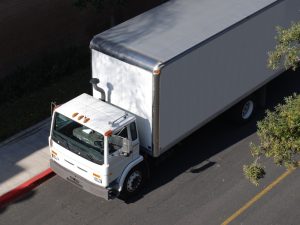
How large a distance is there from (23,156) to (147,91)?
4.49 meters

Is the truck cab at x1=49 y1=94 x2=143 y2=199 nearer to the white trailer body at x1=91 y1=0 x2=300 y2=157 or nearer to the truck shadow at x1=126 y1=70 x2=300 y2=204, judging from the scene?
Answer: the white trailer body at x1=91 y1=0 x2=300 y2=157

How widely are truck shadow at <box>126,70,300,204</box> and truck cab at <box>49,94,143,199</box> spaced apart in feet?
3.73

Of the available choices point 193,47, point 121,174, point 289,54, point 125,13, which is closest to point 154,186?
point 121,174

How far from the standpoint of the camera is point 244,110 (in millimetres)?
17250

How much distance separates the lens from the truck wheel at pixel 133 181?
14.2 meters

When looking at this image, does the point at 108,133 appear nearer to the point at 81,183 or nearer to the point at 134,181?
the point at 81,183

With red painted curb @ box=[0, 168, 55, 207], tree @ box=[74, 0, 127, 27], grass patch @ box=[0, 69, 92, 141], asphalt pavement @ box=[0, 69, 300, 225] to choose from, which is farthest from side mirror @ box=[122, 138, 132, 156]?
tree @ box=[74, 0, 127, 27]

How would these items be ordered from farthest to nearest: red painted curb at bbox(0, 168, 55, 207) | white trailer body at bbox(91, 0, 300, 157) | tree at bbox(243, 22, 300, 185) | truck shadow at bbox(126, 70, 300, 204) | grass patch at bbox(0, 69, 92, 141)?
1. grass patch at bbox(0, 69, 92, 141)
2. truck shadow at bbox(126, 70, 300, 204)
3. red painted curb at bbox(0, 168, 55, 207)
4. white trailer body at bbox(91, 0, 300, 157)
5. tree at bbox(243, 22, 300, 185)

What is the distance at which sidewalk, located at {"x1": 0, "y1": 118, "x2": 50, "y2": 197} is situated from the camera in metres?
15.1

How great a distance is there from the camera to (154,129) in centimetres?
1385

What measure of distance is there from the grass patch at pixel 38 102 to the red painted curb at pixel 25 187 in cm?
216

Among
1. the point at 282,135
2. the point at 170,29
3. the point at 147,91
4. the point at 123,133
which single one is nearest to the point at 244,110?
the point at 170,29

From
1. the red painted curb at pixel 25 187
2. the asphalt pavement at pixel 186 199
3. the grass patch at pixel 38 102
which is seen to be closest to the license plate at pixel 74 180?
the asphalt pavement at pixel 186 199

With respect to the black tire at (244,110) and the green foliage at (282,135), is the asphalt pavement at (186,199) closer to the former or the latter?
the black tire at (244,110)
